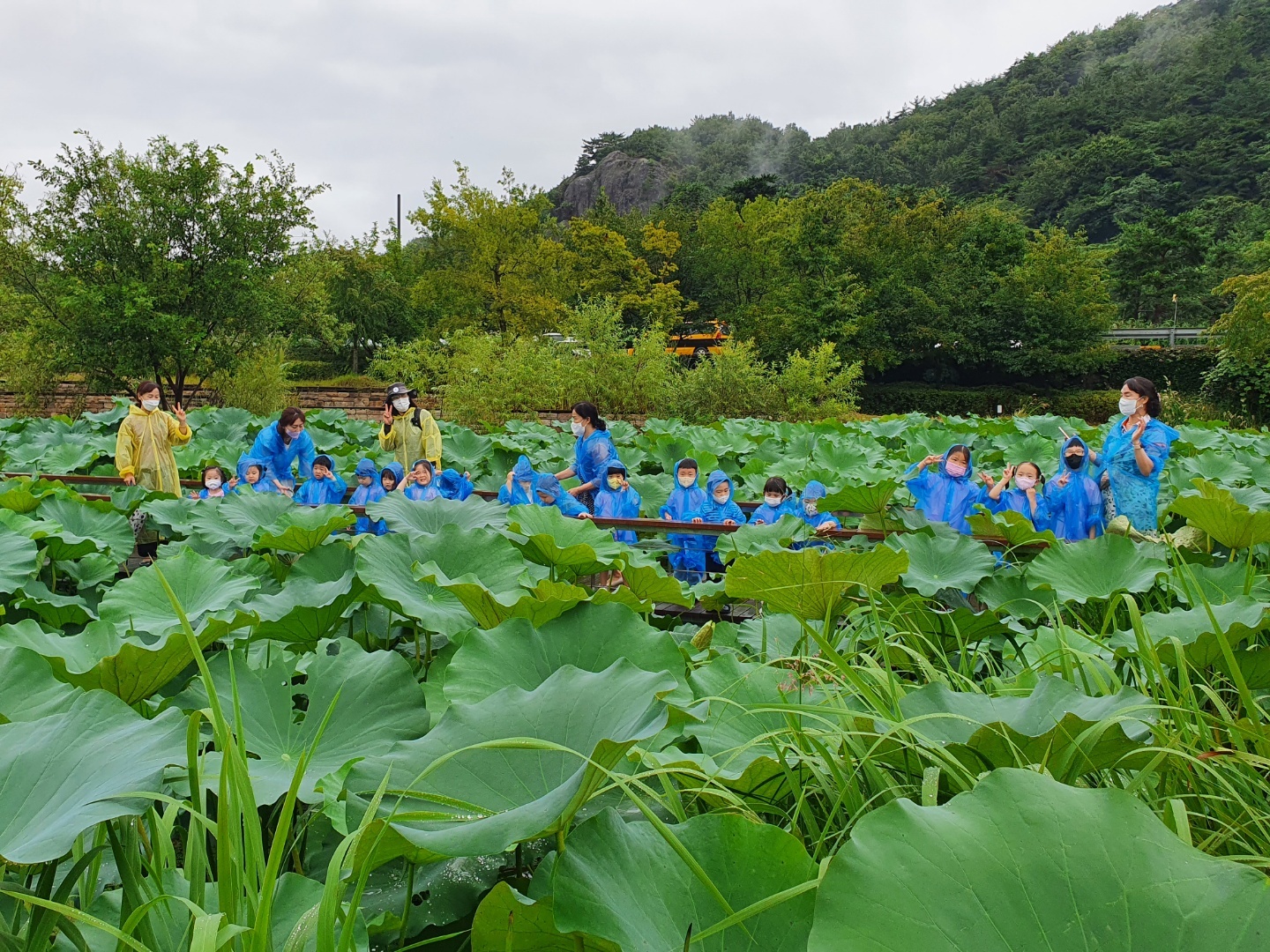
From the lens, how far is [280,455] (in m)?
7.07

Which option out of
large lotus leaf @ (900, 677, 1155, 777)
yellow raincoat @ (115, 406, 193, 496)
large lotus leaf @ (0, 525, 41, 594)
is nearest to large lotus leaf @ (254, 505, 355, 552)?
large lotus leaf @ (0, 525, 41, 594)

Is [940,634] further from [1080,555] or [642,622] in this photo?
[642,622]

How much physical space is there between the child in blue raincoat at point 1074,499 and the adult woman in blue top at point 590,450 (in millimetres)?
3003

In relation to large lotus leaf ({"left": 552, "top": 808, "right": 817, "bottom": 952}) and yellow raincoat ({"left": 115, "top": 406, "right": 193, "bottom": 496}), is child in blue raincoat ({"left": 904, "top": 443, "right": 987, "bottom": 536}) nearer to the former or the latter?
large lotus leaf ({"left": 552, "top": 808, "right": 817, "bottom": 952})

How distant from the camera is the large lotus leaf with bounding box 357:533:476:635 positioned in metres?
2.22

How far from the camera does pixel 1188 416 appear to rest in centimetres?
1919

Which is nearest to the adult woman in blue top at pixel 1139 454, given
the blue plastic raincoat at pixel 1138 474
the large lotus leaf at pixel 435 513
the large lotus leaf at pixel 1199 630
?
the blue plastic raincoat at pixel 1138 474

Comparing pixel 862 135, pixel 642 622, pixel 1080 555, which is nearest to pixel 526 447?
pixel 1080 555

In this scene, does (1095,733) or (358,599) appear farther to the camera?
(358,599)

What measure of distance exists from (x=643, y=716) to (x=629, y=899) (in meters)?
0.21

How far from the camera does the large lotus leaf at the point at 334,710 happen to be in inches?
63.8

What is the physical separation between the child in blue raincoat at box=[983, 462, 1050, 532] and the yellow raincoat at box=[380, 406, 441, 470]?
4274 millimetres

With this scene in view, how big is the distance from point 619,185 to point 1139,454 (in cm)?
7463

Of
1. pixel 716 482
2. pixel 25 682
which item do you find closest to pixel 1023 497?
pixel 716 482
